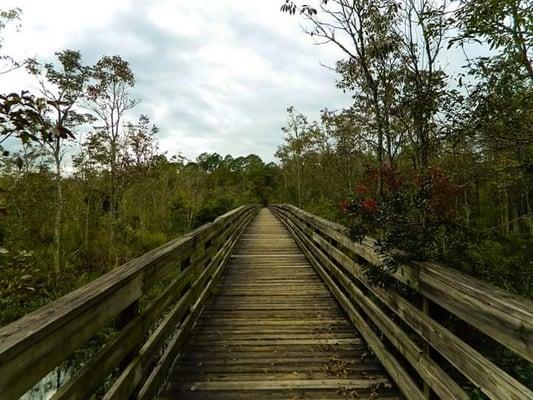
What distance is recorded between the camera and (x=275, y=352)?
3162 millimetres

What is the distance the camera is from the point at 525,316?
121cm

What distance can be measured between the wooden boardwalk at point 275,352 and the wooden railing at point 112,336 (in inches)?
11.3

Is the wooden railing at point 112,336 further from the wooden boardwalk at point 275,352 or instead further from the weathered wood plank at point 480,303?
the weathered wood plank at point 480,303

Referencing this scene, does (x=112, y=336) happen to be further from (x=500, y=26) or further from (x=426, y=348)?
(x=500, y=26)

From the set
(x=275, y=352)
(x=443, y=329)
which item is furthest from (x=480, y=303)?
(x=275, y=352)

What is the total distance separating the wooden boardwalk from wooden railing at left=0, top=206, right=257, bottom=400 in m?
0.29

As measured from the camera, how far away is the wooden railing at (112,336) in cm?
106

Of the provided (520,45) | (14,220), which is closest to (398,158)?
(520,45)

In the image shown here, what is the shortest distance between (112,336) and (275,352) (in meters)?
1.68

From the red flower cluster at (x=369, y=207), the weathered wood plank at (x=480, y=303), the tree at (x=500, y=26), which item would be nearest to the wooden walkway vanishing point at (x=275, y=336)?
the weathered wood plank at (x=480, y=303)

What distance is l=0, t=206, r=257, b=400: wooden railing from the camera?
3.48 ft

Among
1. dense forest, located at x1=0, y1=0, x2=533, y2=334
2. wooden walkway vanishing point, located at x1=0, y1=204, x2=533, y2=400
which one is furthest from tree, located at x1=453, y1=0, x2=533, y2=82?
wooden walkway vanishing point, located at x1=0, y1=204, x2=533, y2=400

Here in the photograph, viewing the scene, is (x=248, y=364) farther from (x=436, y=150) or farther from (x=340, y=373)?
(x=436, y=150)

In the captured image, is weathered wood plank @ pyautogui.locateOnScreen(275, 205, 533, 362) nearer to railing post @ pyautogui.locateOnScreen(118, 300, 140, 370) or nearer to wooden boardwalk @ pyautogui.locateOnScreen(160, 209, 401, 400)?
wooden boardwalk @ pyautogui.locateOnScreen(160, 209, 401, 400)
